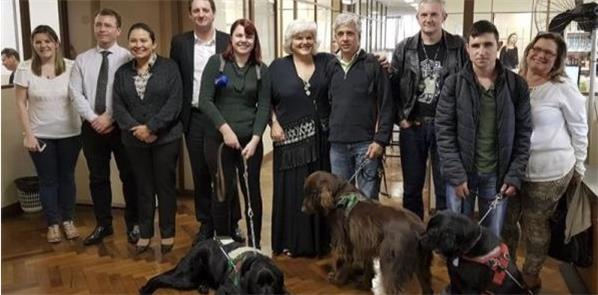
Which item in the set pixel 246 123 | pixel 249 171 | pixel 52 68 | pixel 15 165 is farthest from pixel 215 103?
pixel 15 165

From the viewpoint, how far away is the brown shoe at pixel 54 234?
11.2ft

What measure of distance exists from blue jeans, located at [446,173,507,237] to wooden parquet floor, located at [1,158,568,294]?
0.42m

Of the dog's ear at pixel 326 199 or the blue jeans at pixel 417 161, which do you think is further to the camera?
the blue jeans at pixel 417 161

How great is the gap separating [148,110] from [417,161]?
4.81 ft

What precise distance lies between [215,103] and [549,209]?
1.72 m

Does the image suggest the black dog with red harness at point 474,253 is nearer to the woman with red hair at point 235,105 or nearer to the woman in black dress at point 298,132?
the woman in black dress at point 298,132

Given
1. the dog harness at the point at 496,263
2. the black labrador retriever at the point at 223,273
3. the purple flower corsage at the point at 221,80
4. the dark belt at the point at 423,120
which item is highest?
the purple flower corsage at the point at 221,80

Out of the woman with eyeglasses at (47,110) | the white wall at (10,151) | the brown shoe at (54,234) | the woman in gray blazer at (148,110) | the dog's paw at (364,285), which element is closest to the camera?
the dog's paw at (364,285)

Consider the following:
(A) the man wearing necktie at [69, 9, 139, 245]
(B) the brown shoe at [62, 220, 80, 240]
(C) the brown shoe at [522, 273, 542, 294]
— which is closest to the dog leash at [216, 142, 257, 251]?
(A) the man wearing necktie at [69, 9, 139, 245]

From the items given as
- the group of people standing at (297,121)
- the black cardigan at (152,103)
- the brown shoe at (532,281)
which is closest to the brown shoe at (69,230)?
the group of people standing at (297,121)

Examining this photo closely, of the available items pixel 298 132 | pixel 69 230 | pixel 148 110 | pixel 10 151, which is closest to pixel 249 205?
pixel 298 132

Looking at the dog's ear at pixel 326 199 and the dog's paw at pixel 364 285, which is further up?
the dog's ear at pixel 326 199

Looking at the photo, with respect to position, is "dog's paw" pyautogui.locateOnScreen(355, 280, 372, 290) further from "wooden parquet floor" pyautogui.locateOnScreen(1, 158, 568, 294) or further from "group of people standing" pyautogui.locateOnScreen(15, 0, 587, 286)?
"group of people standing" pyautogui.locateOnScreen(15, 0, 587, 286)

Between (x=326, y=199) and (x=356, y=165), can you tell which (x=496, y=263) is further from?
(x=356, y=165)
